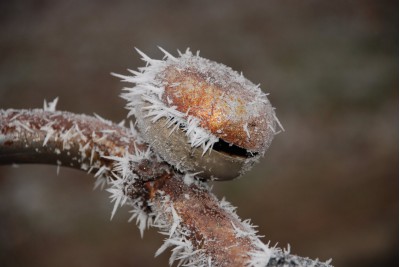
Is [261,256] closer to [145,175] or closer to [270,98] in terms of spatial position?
[145,175]

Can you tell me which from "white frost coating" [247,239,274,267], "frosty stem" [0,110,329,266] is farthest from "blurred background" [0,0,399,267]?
"white frost coating" [247,239,274,267]

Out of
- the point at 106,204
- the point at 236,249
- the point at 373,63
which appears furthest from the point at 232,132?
the point at 373,63

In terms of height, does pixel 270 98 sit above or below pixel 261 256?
above

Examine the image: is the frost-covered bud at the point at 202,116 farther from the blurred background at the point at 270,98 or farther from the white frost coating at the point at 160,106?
the blurred background at the point at 270,98

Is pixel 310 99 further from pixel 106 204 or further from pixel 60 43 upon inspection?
pixel 60 43

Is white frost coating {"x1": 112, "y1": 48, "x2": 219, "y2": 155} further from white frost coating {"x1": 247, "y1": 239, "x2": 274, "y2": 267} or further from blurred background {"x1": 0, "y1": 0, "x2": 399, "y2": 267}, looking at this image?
blurred background {"x1": 0, "y1": 0, "x2": 399, "y2": 267}

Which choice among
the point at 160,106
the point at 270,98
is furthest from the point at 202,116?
the point at 270,98
